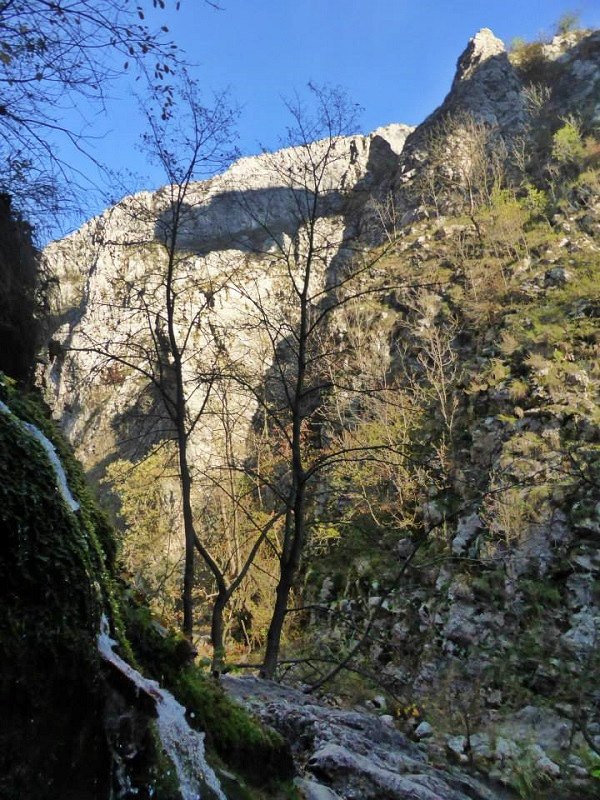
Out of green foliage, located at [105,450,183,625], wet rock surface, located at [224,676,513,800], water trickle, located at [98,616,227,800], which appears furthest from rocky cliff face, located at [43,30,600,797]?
water trickle, located at [98,616,227,800]

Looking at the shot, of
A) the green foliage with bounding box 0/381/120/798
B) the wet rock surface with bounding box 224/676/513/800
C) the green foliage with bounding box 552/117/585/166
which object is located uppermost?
the green foliage with bounding box 552/117/585/166

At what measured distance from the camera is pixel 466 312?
60.0ft

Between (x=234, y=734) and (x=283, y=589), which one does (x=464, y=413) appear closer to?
(x=283, y=589)

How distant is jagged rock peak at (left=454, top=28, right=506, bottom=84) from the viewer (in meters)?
33.5

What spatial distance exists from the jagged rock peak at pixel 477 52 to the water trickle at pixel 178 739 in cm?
3881

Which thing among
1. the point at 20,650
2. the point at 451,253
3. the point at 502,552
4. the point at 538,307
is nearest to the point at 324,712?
the point at 20,650

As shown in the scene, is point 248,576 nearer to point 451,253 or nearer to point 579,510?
point 579,510

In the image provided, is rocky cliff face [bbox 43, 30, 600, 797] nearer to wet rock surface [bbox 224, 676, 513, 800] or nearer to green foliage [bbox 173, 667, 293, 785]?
wet rock surface [bbox 224, 676, 513, 800]

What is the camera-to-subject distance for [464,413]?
47.7ft

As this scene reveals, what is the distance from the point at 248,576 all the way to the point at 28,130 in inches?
466

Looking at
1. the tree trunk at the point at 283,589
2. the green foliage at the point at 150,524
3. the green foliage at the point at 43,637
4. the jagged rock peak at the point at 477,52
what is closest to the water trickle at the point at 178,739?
Result: the green foliage at the point at 43,637

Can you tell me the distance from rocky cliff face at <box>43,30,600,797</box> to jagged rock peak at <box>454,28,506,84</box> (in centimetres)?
967

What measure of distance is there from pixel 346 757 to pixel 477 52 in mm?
41181

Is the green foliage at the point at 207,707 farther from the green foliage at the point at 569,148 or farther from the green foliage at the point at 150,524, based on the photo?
the green foliage at the point at 569,148
